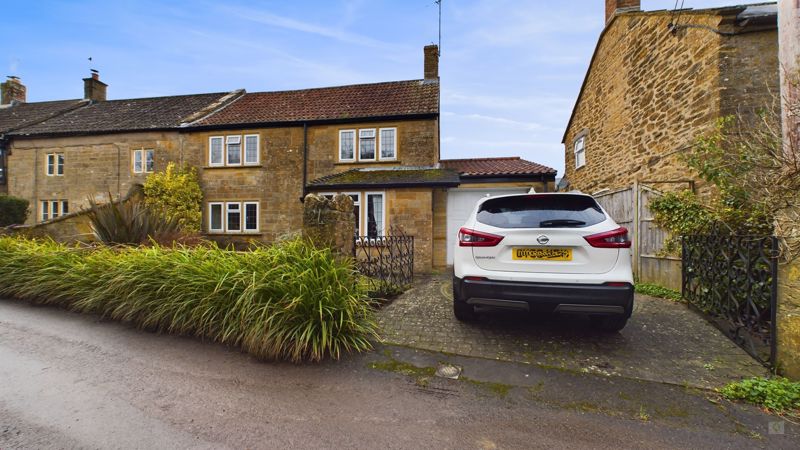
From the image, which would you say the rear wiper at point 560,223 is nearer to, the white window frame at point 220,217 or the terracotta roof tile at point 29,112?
the white window frame at point 220,217

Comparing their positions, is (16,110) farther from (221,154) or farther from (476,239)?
(476,239)

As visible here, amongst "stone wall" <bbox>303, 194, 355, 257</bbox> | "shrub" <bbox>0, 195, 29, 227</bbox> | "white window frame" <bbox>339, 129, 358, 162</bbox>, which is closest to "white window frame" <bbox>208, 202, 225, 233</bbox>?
"white window frame" <bbox>339, 129, 358, 162</bbox>

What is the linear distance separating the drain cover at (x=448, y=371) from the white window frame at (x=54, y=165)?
21395 mm

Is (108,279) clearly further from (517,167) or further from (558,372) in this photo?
(517,167)

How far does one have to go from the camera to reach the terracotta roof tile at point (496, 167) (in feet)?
37.4

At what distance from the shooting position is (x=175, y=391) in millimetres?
2924

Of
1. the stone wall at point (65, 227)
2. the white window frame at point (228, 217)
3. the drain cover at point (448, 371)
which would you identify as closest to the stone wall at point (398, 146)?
the white window frame at point (228, 217)

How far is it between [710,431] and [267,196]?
1394 cm

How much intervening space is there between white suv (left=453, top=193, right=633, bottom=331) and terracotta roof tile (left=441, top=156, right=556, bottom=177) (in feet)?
25.9

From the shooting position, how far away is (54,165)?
635 inches

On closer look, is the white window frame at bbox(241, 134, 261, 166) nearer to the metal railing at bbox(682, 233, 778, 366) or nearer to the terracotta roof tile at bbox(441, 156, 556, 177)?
the terracotta roof tile at bbox(441, 156, 556, 177)

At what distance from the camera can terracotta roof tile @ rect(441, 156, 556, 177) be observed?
1139 centimetres

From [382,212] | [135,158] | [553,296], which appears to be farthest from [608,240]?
[135,158]

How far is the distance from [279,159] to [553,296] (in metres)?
12.7
